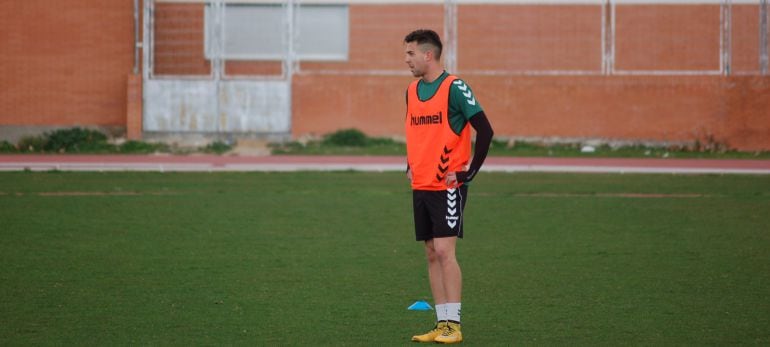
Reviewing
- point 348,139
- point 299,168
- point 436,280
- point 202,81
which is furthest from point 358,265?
point 202,81

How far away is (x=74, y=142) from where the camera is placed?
29328 mm

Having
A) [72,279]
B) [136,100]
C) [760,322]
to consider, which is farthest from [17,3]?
[760,322]

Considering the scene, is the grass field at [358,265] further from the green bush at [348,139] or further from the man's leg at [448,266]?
the green bush at [348,139]

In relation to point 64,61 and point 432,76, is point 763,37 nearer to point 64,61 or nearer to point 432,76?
point 64,61

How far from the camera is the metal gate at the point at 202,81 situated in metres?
30.0

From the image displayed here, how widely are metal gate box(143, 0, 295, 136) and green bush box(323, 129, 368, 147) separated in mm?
1302

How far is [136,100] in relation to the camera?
29984 mm

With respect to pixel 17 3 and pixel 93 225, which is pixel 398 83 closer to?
pixel 17 3

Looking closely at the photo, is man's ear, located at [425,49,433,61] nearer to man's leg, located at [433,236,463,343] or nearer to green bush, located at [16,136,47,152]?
man's leg, located at [433,236,463,343]

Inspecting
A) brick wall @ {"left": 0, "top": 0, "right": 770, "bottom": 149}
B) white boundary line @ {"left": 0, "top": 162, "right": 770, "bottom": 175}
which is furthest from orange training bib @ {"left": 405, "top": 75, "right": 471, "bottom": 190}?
brick wall @ {"left": 0, "top": 0, "right": 770, "bottom": 149}

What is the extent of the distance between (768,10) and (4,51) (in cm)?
1891

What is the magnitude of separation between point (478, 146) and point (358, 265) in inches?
153

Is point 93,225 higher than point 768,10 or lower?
lower

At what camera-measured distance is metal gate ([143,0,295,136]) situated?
98.4 ft
